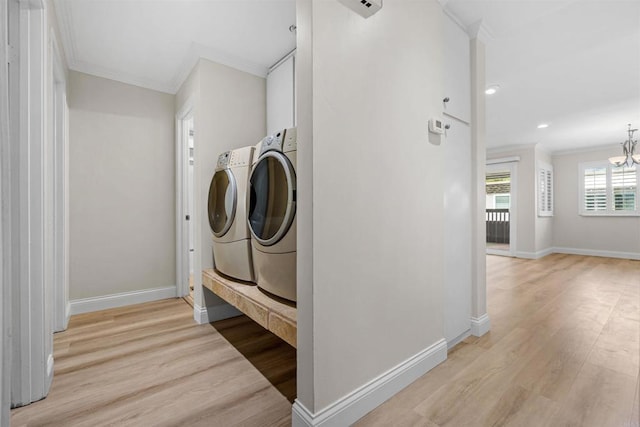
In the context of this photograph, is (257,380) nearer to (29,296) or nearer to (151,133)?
(29,296)

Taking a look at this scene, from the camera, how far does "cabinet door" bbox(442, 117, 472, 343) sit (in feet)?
6.22

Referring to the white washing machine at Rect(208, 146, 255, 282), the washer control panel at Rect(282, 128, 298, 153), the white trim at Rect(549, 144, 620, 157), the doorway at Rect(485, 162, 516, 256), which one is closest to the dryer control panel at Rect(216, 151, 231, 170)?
the white washing machine at Rect(208, 146, 255, 282)

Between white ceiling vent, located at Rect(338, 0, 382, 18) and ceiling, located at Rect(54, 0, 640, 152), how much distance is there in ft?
2.69

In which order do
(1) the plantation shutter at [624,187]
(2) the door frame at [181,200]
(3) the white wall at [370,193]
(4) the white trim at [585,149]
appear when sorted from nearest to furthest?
(3) the white wall at [370,193] < (2) the door frame at [181,200] < (1) the plantation shutter at [624,187] < (4) the white trim at [585,149]

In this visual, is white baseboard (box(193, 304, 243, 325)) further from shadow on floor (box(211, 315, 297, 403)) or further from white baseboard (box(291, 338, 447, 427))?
white baseboard (box(291, 338, 447, 427))

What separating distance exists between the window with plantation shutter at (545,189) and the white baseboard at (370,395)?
587 centimetres

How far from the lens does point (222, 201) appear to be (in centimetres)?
221

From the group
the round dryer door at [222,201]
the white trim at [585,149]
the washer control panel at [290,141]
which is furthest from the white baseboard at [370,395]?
the white trim at [585,149]

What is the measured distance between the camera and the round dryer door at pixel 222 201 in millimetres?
2074

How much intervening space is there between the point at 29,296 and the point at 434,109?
2432mm

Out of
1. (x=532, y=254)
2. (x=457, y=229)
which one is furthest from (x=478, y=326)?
(x=532, y=254)

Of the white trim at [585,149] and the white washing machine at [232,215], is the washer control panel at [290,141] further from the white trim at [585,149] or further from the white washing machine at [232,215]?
the white trim at [585,149]

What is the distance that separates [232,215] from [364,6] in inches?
59.3

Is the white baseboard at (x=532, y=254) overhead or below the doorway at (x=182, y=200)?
below
